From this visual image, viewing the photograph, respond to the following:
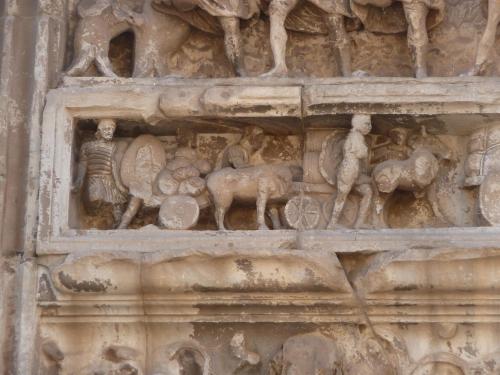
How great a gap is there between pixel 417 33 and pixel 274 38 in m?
0.74

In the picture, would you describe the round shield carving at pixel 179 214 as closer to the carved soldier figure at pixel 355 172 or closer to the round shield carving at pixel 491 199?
the carved soldier figure at pixel 355 172

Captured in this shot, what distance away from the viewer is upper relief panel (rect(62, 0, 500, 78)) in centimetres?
A: 741

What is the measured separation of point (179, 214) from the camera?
7180 millimetres

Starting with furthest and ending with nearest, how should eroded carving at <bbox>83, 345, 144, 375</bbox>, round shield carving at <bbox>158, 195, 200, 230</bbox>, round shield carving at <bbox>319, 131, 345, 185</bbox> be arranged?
1. round shield carving at <bbox>319, 131, 345, 185</bbox>
2. round shield carving at <bbox>158, 195, 200, 230</bbox>
3. eroded carving at <bbox>83, 345, 144, 375</bbox>

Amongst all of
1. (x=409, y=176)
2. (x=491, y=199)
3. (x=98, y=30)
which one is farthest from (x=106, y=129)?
(x=491, y=199)

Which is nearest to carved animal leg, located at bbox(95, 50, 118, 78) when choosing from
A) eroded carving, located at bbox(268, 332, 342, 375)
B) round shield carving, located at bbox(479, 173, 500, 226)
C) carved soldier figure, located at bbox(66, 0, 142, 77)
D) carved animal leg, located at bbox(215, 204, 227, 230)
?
carved soldier figure, located at bbox(66, 0, 142, 77)

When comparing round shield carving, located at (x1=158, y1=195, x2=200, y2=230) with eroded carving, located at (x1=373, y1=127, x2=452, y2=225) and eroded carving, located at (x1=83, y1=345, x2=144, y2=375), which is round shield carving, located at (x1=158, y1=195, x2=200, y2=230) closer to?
eroded carving, located at (x1=83, y1=345, x2=144, y2=375)

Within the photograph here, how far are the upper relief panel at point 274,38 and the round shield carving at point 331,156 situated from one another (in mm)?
342

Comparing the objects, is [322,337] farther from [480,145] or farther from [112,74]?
[112,74]

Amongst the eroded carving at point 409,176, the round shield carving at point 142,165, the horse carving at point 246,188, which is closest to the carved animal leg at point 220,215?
the horse carving at point 246,188

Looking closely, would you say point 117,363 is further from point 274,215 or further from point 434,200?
point 434,200

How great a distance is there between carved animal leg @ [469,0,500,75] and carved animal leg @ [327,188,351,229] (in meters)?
0.90

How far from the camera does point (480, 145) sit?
7.21 meters

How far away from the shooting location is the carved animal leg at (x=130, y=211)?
7227mm
